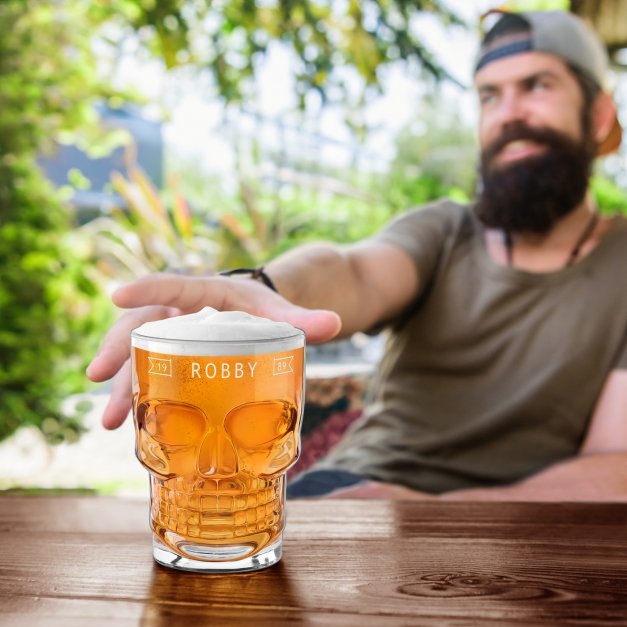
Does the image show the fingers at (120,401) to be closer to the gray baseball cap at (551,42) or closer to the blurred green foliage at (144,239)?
the gray baseball cap at (551,42)

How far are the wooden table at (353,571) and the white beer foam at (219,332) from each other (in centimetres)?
21

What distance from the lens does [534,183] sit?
6.40 ft

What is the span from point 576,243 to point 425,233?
37 cm

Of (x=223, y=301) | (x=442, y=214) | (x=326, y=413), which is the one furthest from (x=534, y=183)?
(x=223, y=301)

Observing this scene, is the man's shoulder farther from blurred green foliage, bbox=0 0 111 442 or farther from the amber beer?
blurred green foliage, bbox=0 0 111 442

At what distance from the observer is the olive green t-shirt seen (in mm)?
1733

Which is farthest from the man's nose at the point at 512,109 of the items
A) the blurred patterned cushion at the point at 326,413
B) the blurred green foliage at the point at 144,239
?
the blurred green foliage at the point at 144,239

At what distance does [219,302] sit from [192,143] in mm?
6815

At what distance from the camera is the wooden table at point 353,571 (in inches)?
25.0

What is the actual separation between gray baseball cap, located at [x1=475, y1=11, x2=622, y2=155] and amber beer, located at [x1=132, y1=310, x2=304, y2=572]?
142cm

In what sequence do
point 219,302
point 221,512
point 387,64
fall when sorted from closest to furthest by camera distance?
point 221,512, point 219,302, point 387,64

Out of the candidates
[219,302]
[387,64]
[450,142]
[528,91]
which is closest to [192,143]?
[450,142]

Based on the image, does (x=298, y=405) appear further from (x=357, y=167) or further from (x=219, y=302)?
(x=357, y=167)

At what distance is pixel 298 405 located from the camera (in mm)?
760
